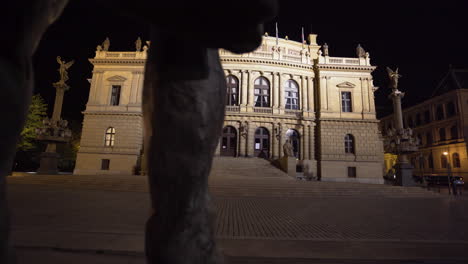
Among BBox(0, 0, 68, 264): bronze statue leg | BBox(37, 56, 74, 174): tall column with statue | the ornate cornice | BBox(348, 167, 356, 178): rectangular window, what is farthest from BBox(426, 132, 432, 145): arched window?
BBox(0, 0, 68, 264): bronze statue leg

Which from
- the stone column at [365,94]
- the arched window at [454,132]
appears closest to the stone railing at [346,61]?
the stone column at [365,94]

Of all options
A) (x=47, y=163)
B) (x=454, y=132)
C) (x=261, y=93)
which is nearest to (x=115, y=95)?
(x=47, y=163)

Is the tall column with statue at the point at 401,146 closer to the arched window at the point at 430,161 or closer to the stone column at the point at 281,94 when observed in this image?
the stone column at the point at 281,94

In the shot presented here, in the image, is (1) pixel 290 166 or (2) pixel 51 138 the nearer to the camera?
(2) pixel 51 138

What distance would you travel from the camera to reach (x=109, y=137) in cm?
2720

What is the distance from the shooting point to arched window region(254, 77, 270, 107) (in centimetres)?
2912

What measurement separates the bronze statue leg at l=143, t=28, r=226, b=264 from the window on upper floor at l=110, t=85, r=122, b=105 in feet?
101

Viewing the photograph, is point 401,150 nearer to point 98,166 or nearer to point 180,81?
point 180,81

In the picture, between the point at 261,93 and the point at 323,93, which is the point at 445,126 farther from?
the point at 261,93

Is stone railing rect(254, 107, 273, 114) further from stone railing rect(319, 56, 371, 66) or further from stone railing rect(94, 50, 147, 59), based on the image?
stone railing rect(94, 50, 147, 59)

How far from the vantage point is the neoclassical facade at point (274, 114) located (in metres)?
26.5

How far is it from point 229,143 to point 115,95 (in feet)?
48.0

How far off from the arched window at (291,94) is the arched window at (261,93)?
2.32 m

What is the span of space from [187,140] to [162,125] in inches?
3.9
